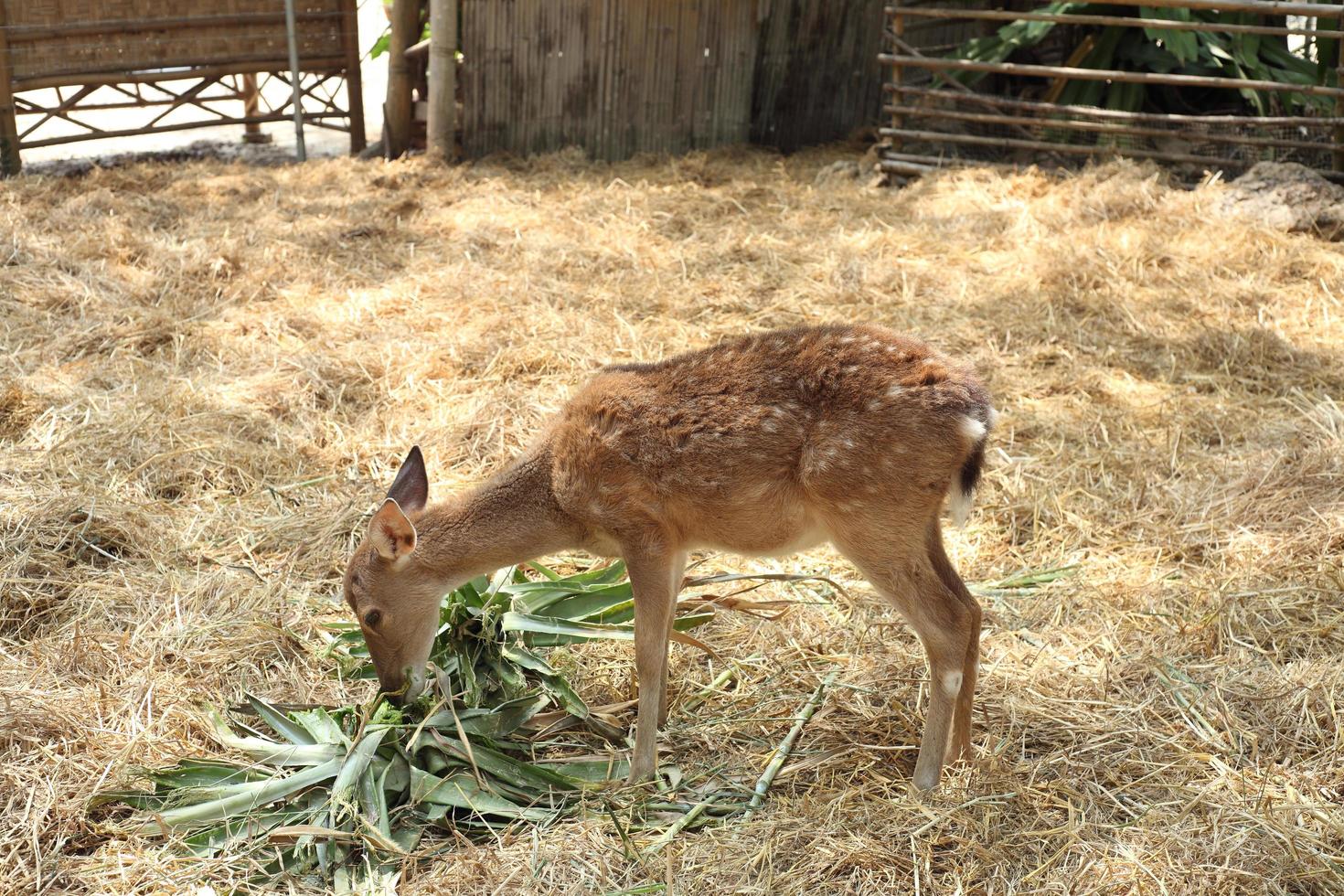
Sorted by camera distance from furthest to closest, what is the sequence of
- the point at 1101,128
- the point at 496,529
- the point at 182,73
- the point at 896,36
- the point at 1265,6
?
the point at 182,73
the point at 896,36
the point at 1101,128
the point at 1265,6
the point at 496,529

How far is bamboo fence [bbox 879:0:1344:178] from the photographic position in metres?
9.34

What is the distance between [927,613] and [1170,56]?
8.59 metres

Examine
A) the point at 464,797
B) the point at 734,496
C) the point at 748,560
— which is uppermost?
the point at 734,496

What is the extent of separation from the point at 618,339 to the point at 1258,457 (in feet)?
10.8

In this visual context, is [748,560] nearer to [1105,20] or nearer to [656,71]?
[1105,20]

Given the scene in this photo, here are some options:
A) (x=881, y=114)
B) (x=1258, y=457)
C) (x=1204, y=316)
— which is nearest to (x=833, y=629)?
(x=1258, y=457)

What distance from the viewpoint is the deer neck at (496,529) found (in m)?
4.16

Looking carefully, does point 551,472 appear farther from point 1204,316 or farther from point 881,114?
point 881,114

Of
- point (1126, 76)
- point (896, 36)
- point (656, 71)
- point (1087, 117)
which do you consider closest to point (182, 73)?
point (656, 71)

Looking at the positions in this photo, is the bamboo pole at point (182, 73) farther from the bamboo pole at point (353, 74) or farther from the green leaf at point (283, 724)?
the green leaf at point (283, 724)

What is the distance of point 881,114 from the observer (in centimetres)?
1318

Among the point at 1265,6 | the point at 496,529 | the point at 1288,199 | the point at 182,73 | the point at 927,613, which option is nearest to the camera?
the point at 927,613

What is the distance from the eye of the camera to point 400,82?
1130 cm

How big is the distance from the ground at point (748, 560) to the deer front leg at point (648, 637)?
25 centimetres
